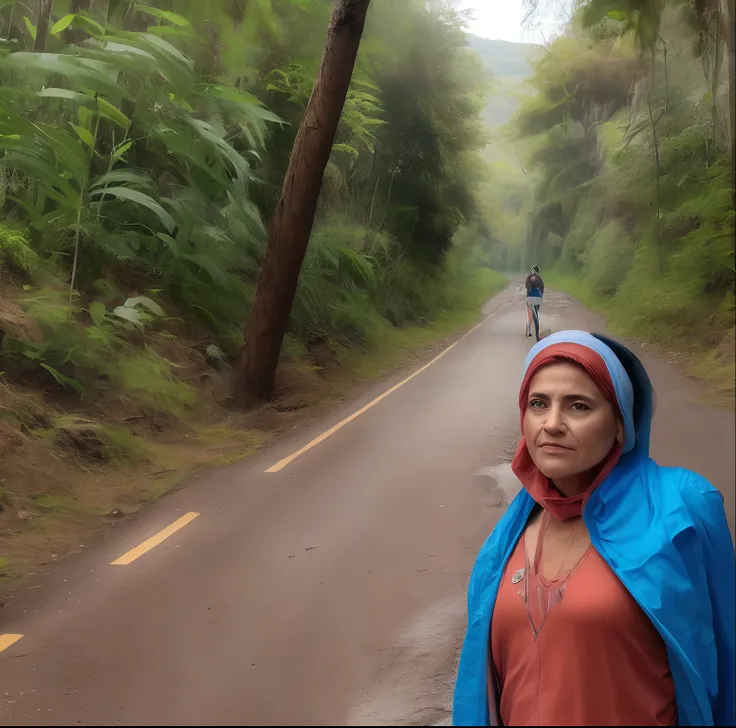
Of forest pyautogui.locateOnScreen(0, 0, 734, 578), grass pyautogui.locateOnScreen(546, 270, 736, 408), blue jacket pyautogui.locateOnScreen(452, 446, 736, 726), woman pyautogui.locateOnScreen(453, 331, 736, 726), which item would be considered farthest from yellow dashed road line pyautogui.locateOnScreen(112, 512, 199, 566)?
blue jacket pyautogui.locateOnScreen(452, 446, 736, 726)

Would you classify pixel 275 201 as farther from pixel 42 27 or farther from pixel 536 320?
pixel 536 320

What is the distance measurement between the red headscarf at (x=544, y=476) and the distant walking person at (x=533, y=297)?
74 centimetres

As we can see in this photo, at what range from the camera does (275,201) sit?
36.7 feet

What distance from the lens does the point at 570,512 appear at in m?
1.43

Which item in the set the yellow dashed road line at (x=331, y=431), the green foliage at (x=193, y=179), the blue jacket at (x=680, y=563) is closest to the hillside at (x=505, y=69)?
the blue jacket at (x=680, y=563)

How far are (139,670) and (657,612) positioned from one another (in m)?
2.20

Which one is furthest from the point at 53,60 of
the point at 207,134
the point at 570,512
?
the point at 570,512

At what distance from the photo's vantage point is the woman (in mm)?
1264

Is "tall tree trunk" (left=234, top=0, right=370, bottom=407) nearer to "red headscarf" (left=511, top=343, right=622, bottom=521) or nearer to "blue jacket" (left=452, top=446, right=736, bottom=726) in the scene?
"red headscarf" (left=511, top=343, right=622, bottom=521)

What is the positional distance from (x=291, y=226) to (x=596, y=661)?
27.5ft

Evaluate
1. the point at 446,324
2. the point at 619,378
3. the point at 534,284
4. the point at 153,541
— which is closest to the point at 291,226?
the point at 153,541

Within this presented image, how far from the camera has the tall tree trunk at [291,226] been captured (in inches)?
327

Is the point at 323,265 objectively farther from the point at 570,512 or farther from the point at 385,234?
the point at 570,512

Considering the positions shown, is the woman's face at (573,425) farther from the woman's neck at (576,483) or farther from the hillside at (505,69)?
the hillside at (505,69)
